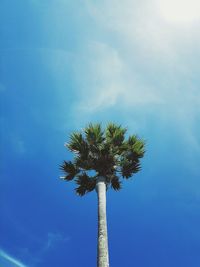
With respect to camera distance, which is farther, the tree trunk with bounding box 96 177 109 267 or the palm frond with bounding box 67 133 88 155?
the palm frond with bounding box 67 133 88 155

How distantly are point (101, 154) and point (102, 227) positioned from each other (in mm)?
4283

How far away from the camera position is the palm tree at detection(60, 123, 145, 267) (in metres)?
17.0

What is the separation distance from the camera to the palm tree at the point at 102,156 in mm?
16970

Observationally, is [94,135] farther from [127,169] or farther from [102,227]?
[102,227]

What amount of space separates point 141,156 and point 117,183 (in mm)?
1662

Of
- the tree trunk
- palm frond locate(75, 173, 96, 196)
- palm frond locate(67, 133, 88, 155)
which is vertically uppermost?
palm frond locate(67, 133, 88, 155)

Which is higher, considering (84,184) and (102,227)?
(84,184)

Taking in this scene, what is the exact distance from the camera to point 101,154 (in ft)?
56.3

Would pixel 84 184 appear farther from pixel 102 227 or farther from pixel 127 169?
pixel 102 227

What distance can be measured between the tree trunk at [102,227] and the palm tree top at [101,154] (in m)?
1.38

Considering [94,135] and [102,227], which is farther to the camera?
[94,135]

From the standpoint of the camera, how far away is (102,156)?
17.0 m

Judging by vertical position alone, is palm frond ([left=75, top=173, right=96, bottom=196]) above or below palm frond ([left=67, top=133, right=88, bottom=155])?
below

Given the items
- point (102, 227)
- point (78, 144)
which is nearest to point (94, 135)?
point (78, 144)
